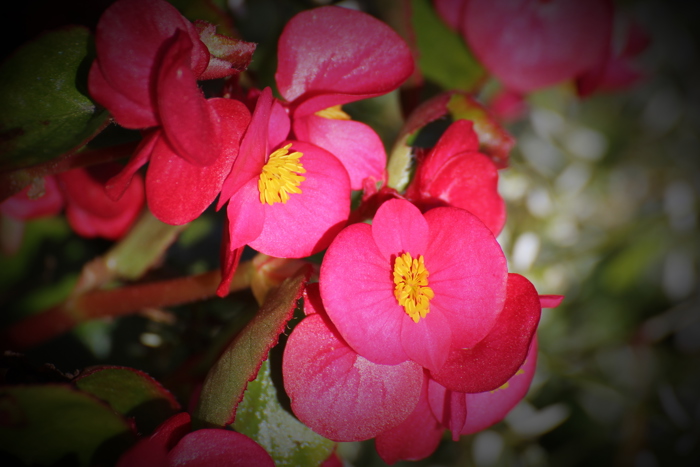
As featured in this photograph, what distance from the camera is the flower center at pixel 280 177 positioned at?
1.04ft

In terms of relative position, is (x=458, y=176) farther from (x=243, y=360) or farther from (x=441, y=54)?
(x=441, y=54)

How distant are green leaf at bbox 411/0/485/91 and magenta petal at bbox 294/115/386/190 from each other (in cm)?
29

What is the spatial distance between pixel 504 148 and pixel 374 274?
192mm

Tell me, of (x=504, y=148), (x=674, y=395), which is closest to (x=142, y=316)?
(x=504, y=148)

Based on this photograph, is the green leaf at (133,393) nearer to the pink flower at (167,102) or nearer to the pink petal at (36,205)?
the pink flower at (167,102)

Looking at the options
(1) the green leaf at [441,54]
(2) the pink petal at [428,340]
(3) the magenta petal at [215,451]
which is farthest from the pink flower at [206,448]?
(1) the green leaf at [441,54]

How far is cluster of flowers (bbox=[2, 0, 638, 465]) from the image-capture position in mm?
287

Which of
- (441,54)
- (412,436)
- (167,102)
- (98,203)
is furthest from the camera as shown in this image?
(441,54)

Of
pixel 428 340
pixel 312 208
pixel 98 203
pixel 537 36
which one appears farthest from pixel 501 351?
pixel 537 36

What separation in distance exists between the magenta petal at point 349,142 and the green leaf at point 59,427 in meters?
0.22

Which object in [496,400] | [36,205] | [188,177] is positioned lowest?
[496,400]

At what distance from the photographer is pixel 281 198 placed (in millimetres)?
328

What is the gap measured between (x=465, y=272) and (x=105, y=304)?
336 millimetres

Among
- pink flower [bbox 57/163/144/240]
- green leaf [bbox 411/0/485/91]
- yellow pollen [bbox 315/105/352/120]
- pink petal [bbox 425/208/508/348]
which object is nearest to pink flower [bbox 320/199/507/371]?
pink petal [bbox 425/208/508/348]
